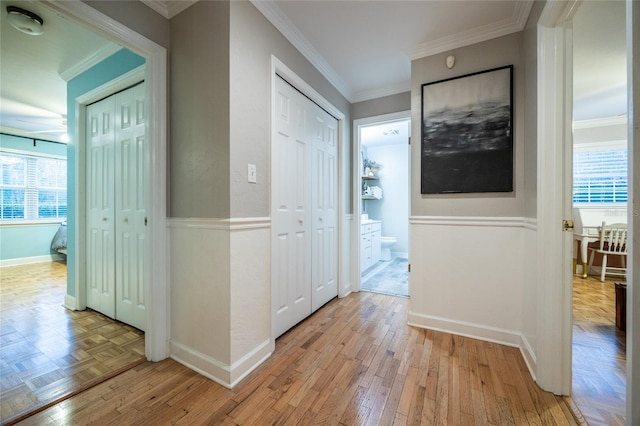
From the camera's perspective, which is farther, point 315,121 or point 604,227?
point 604,227

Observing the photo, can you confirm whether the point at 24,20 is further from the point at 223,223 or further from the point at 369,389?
the point at 369,389

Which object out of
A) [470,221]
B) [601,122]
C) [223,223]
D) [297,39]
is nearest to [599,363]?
[470,221]

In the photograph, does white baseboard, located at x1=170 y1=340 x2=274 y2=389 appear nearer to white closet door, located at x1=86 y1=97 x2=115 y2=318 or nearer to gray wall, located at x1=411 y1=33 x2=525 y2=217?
white closet door, located at x1=86 y1=97 x2=115 y2=318

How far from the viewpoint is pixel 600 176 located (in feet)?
13.5

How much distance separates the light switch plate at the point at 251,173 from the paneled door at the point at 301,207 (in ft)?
0.67

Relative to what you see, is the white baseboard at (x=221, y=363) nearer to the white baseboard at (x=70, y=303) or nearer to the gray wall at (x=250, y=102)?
the gray wall at (x=250, y=102)

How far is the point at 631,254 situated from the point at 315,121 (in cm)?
219

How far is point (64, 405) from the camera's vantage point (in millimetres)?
1303

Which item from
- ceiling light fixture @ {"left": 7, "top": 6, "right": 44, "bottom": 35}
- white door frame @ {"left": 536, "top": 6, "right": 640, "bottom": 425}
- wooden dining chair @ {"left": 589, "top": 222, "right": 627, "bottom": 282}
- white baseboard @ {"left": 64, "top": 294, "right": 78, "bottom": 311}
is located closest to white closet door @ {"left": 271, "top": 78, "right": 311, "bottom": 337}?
white door frame @ {"left": 536, "top": 6, "right": 640, "bottom": 425}

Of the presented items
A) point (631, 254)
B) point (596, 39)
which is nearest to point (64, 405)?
point (631, 254)

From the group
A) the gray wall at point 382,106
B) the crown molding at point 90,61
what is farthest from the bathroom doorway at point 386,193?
the crown molding at point 90,61

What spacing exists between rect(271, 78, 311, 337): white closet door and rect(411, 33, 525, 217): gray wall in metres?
0.97

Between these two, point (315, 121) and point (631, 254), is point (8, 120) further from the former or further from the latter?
point (631, 254)

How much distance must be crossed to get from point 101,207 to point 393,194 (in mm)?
4784
